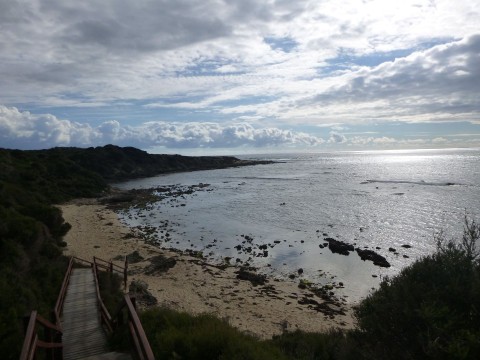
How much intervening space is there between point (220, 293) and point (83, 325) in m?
12.2

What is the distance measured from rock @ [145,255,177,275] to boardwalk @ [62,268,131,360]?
29.5ft

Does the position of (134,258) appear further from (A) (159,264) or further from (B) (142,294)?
(B) (142,294)

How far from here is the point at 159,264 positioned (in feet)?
88.7

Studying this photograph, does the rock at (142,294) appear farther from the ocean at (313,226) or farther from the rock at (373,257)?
the rock at (373,257)

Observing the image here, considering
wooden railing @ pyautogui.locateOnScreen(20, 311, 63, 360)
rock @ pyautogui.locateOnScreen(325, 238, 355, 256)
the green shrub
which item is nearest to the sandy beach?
the green shrub

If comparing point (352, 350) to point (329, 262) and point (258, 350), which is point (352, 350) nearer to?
point (258, 350)

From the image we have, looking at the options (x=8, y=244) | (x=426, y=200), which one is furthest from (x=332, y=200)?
(x=8, y=244)

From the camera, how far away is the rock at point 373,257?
2891 centimetres

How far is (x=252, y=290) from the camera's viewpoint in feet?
76.9

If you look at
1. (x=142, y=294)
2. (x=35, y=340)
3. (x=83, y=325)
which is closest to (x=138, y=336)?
(x=35, y=340)

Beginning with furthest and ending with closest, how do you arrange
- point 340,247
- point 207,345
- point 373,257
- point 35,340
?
point 340,247, point 373,257, point 207,345, point 35,340

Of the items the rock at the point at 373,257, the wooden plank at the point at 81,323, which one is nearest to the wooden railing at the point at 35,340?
the wooden plank at the point at 81,323

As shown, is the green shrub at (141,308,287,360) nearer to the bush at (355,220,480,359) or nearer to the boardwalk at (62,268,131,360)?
the boardwalk at (62,268,131,360)

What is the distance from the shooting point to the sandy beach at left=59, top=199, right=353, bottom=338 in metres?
18.9
